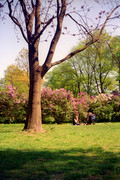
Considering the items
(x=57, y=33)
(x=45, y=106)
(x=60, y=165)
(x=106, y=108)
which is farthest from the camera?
(x=106, y=108)

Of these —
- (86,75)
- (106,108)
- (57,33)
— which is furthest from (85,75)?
(57,33)

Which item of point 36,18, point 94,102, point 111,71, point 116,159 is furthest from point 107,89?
point 116,159

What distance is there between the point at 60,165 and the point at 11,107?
1608cm

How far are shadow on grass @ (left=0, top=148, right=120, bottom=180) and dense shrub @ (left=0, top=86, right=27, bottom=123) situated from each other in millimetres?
14325

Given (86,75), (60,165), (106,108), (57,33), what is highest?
(86,75)

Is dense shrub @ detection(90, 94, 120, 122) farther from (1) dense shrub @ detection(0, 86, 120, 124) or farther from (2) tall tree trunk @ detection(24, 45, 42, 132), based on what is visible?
(2) tall tree trunk @ detection(24, 45, 42, 132)

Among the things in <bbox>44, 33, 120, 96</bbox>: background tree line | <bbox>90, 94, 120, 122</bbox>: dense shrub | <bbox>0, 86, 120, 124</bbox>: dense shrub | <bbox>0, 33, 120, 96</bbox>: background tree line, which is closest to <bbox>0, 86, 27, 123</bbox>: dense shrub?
<bbox>0, 86, 120, 124</bbox>: dense shrub

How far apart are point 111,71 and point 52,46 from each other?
3646 cm

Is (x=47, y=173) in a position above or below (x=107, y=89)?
below

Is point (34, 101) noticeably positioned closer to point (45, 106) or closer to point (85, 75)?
point (45, 106)

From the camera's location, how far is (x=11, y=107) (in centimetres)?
1941

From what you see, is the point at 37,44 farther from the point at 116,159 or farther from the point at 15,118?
the point at 15,118

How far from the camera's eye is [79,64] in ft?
156

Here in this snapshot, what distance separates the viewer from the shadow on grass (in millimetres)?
3395
